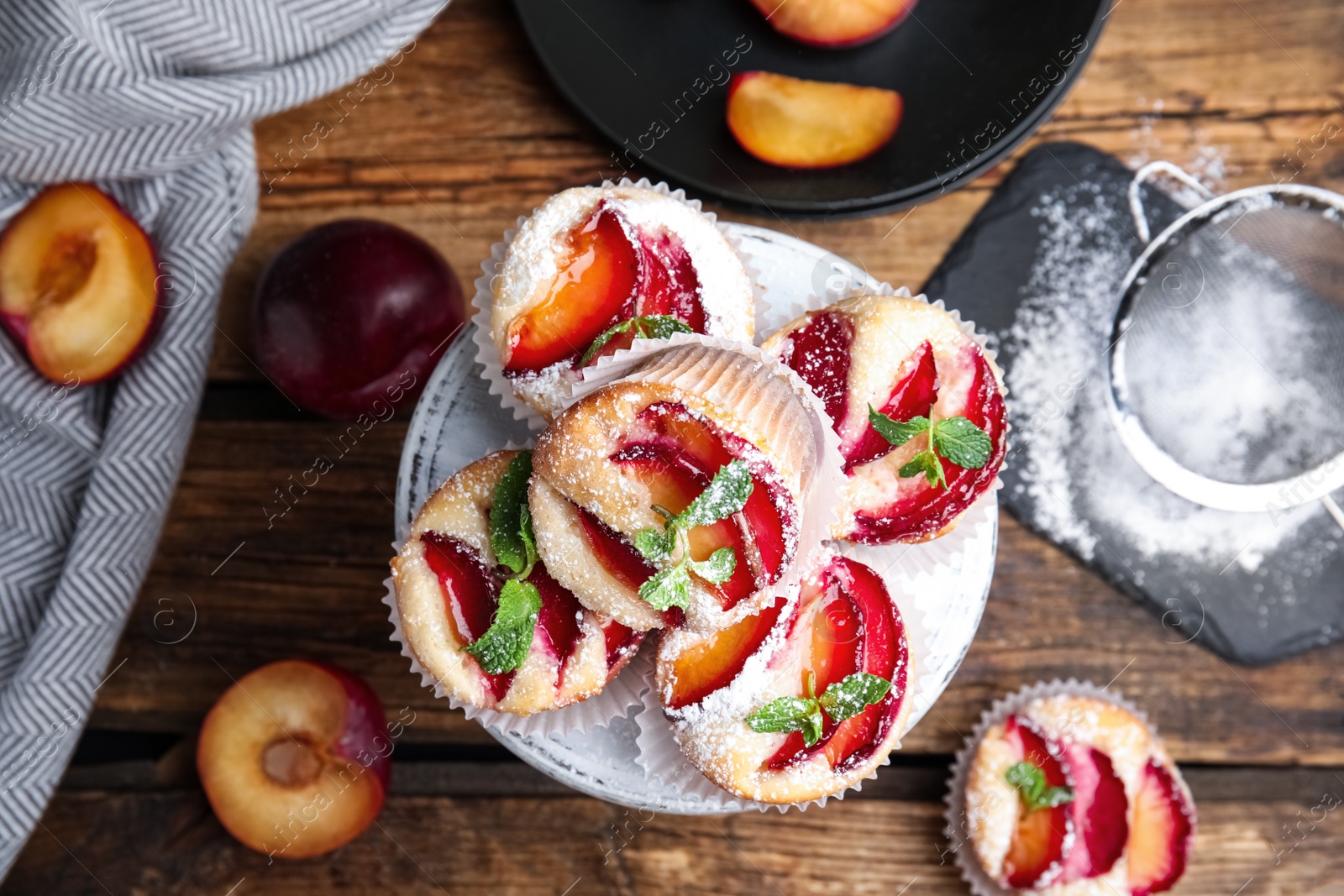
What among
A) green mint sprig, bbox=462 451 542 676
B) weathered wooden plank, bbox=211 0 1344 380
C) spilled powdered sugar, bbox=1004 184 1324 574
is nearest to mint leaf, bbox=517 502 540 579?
green mint sprig, bbox=462 451 542 676

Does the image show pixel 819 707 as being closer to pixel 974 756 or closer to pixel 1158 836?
pixel 974 756

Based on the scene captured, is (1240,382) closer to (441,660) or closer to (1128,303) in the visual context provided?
(1128,303)

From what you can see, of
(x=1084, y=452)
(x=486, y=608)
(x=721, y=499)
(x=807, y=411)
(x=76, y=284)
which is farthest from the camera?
(x=1084, y=452)

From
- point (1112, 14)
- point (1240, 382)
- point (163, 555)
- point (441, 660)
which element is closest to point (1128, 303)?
point (1240, 382)

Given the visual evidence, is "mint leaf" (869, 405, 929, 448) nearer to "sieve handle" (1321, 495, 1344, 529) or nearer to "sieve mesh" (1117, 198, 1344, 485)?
"sieve mesh" (1117, 198, 1344, 485)

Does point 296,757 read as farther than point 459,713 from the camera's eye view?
No

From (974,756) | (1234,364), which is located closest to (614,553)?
(974,756)
